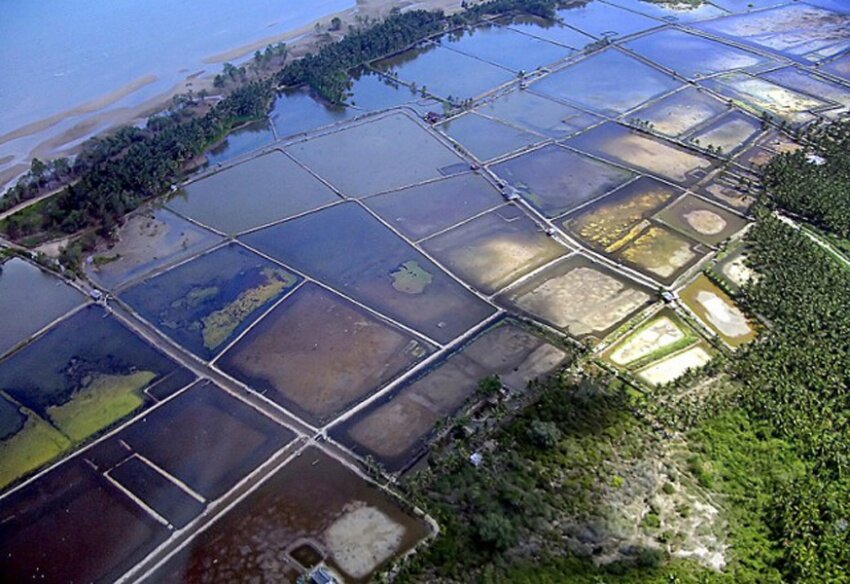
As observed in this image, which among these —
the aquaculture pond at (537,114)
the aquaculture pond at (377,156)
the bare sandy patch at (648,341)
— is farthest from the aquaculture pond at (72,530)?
the aquaculture pond at (537,114)

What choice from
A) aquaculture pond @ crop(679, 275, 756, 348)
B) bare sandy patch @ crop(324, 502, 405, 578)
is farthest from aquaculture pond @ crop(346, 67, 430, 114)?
bare sandy patch @ crop(324, 502, 405, 578)

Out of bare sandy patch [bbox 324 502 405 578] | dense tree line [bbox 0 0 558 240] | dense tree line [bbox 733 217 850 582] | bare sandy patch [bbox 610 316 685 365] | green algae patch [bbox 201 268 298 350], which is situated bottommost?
dense tree line [bbox 733 217 850 582]

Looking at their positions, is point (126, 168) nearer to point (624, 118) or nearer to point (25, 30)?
point (25, 30)

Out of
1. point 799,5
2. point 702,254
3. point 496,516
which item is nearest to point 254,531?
point 496,516

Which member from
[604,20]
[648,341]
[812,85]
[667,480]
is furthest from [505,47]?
[667,480]

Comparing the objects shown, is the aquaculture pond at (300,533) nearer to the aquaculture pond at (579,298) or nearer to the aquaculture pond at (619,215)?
the aquaculture pond at (579,298)

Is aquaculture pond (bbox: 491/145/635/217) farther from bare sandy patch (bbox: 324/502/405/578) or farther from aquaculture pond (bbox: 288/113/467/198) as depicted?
bare sandy patch (bbox: 324/502/405/578)
